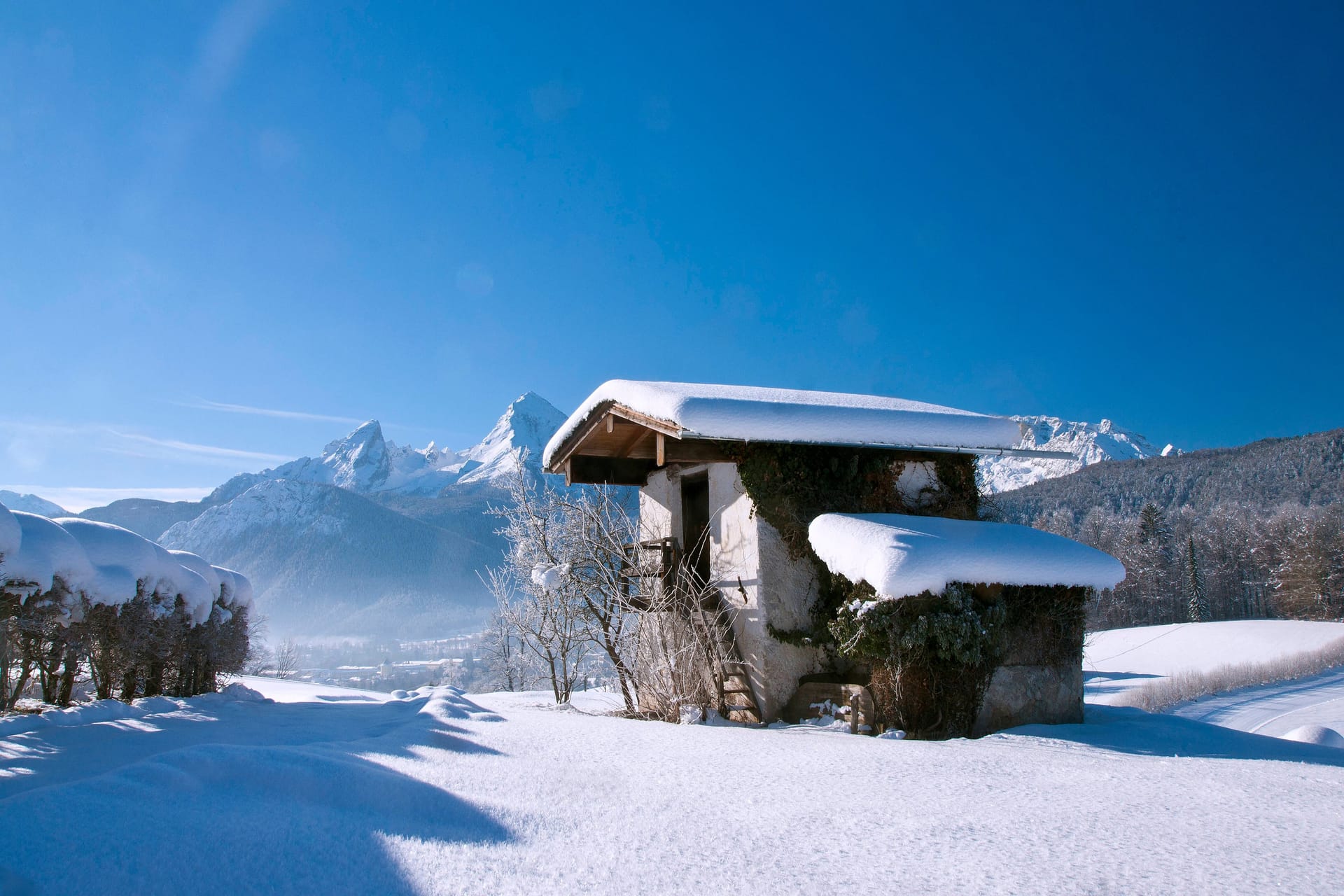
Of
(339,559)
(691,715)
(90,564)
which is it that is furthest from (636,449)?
(339,559)

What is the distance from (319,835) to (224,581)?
12.6 metres

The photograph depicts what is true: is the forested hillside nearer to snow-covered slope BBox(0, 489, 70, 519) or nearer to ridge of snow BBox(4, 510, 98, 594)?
ridge of snow BBox(4, 510, 98, 594)

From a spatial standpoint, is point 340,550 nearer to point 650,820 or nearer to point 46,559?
point 46,559

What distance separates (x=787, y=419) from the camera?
8117 mm

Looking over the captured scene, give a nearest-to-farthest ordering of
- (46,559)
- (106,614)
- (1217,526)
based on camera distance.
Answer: (46,559), (106,614), (1217,526)

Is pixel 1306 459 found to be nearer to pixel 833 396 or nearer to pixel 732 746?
pixel 833 396

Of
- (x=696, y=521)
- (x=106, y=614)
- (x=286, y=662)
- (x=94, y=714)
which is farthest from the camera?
(x=286, y=662)

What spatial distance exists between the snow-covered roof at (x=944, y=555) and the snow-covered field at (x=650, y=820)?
1.99m

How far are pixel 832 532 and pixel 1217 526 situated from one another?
247ft

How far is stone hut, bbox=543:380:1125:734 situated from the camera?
6891 millimetres

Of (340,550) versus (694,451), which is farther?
(340,550)

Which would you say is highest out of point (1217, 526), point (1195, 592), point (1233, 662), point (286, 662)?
point (1217, 526)

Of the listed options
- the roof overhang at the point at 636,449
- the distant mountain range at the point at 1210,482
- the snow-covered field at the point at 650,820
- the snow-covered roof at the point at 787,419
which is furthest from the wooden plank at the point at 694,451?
the distant mountain range at the point at 1210,482

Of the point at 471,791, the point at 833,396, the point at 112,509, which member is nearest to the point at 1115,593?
the point at 833,396
